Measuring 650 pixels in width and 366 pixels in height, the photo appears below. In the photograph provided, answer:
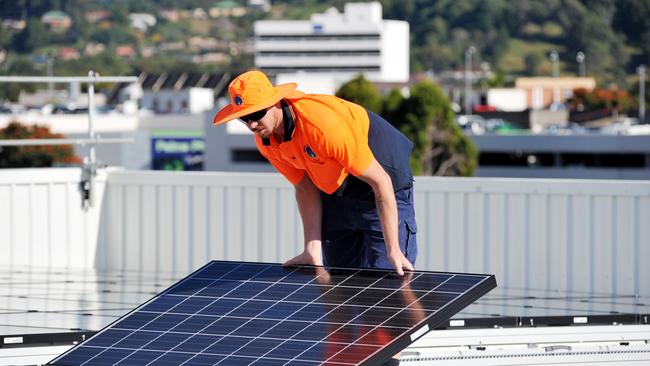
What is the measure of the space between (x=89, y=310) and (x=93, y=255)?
2710 millimetres

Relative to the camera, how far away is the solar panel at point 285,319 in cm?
513

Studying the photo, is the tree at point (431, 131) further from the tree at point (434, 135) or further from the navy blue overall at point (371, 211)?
the navy blue overall at point (371, 211)

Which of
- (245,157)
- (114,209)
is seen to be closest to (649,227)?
(114,209)

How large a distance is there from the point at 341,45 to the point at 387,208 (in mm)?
161982

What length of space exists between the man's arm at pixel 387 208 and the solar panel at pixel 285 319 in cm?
9

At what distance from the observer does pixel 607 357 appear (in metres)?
7.48

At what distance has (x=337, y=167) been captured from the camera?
19.5ft

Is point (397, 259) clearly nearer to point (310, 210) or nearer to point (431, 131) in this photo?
point (310, 210)

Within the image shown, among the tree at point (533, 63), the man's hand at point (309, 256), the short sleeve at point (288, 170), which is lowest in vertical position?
the man's hand at point (309, 256)

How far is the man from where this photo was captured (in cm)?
569

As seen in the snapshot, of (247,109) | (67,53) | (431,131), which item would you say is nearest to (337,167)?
(247,109)

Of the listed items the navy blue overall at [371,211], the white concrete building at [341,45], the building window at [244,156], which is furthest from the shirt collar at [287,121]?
the white concrete building at [341,45]

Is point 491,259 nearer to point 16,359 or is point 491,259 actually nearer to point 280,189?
point 280,189

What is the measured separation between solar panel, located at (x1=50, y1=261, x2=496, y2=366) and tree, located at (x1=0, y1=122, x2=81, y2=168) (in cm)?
5005
